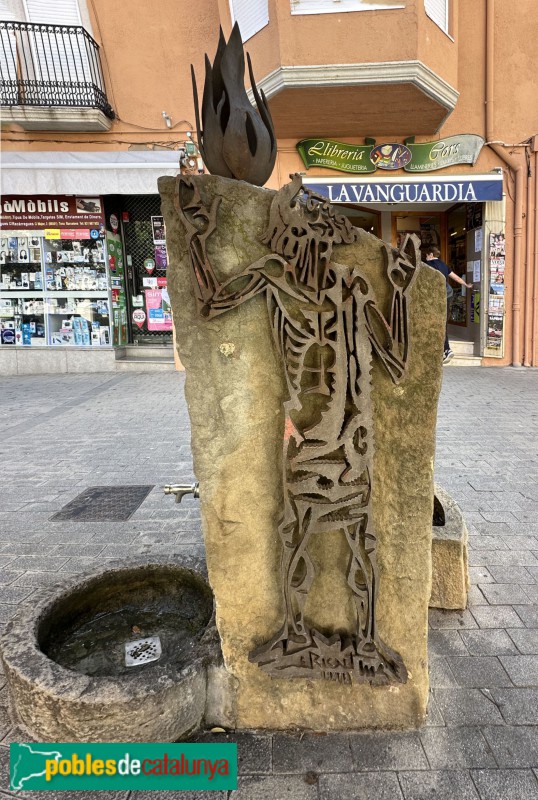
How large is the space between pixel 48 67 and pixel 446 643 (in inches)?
495

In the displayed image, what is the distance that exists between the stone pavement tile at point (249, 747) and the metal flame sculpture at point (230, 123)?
2166 millimetres

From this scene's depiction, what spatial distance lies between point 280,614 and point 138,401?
23.3 ft

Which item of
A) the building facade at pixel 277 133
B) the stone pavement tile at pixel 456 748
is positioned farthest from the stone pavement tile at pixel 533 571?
the building facade at pixel 277 133

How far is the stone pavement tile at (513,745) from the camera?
6.46ft

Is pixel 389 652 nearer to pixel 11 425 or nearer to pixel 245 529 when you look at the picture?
pixel 245 529

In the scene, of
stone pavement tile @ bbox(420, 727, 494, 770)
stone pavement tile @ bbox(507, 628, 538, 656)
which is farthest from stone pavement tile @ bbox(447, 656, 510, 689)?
stone pavement tile @ bbox(420, 727, 494, 770)

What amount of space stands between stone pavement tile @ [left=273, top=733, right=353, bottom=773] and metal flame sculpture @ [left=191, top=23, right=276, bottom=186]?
2.17 metres

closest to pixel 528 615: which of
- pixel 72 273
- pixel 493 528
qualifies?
pixel 493 528

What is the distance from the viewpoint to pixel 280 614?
2.12 metres

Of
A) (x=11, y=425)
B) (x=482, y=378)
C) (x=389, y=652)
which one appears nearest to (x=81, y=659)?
(x=389, y=652)

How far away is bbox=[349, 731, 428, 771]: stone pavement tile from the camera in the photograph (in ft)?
6.43

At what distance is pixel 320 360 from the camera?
1937 millimetres

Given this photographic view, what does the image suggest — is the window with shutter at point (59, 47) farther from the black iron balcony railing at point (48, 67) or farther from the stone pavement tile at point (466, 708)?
the stone pavement tile at point (466, 708)

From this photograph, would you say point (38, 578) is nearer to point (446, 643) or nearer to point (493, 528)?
point (446, 643)
